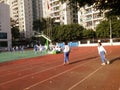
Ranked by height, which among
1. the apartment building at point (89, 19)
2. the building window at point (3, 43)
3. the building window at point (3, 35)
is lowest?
the building window at point (3, 43)

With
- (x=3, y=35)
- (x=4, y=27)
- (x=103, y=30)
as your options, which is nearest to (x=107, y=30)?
(x=103, y=30)

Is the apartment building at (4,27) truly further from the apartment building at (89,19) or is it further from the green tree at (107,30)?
the apartment building at (89,19)

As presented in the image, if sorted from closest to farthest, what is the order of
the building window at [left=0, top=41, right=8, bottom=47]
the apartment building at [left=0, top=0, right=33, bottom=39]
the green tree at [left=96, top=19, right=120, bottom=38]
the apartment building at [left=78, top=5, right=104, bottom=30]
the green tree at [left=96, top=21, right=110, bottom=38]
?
the green tree at [left=96, top=19, right=120, bottom=38]
the green tree at [left=96, top=21, right=110, bottom=38]
the building window at [left=0, top=41, right=8, bottom=47]
the apartment building at [left=78, top=5, right=104, bottom=30]
the apartment building at [left=0, top=0, right=33, bottom=39]

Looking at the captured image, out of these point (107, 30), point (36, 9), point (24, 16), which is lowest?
point (107, 30)

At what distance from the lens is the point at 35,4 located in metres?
139

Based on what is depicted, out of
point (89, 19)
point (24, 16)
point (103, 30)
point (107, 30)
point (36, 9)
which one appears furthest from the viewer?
point (36, 9)

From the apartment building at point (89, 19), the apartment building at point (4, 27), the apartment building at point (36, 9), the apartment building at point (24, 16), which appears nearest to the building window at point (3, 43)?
the apartment building at point (4, 27)

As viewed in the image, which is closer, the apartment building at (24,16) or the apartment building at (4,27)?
the apartment building at (4,27)

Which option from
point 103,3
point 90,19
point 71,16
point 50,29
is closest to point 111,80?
point 103,3

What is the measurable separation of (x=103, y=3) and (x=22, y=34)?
10840 centimetres

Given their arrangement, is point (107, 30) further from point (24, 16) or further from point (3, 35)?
point (24, 16)

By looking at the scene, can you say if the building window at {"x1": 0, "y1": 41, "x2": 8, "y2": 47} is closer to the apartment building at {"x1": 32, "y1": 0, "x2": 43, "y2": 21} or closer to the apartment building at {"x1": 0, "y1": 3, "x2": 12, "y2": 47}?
the apartment building at {"x1": 0, "y1": 3, "x2": 12, "y2": 47}

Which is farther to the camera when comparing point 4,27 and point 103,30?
point 4,27

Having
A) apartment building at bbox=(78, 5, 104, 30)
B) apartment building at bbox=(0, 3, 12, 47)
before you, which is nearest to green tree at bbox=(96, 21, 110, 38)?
apartment building at bbox=(78, 5, 104, 30)
